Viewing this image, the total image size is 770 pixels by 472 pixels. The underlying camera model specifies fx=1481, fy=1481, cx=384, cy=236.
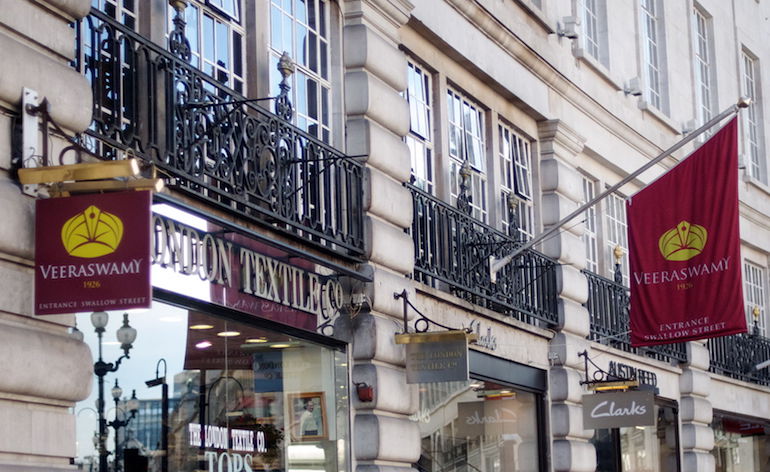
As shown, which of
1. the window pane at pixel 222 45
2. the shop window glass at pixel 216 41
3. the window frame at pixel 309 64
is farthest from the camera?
the window frame at pixel 309 64

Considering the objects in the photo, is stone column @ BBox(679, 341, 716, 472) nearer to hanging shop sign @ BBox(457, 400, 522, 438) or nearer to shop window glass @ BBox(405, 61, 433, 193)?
hanging shop sign @ BBox(457, 400, 522, 438)

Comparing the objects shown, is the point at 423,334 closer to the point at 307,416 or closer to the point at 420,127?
the point at 307,416

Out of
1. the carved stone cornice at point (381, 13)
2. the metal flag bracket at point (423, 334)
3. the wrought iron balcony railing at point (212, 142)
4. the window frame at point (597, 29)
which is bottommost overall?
the metal flag bracket at point (423, 334)

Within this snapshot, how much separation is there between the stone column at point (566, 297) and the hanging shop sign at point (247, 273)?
22.2 feet

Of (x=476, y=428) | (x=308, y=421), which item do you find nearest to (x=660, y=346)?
(x=476, y=428)

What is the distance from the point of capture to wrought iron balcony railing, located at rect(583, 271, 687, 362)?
2223cm

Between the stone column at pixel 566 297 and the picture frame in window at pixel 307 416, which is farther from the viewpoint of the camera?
the stone column at pixel 566 297

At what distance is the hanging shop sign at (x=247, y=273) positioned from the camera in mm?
11258

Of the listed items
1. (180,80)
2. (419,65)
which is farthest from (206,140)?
(419,65)

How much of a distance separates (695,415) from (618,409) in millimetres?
6085

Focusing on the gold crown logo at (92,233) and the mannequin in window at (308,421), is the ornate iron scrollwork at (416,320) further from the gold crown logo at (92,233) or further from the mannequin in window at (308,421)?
the gold crown logo at (92,233)

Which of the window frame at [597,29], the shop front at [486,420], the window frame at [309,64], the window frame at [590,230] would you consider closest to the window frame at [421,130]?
the window frame at [309,64]

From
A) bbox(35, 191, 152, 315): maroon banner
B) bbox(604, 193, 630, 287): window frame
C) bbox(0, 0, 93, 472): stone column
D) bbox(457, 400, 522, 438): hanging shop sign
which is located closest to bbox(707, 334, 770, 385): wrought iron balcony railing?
bbox(604, 193, 630, 287): window frame

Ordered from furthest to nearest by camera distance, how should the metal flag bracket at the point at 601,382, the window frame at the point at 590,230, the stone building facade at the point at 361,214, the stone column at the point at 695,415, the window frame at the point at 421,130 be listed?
the stone column at the point at 695,415
the window frame at the point at 590,230
the metal flag bracket at the point at 601,382
the window frame at the point at 421,130
the stone building facade at the point at 361,214
